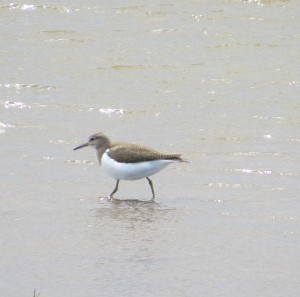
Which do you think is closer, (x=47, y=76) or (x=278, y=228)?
(x=278, y=228)

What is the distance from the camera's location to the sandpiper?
31.7 ft

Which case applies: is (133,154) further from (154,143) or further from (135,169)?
(154,143)

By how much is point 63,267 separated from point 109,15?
881 centimetres

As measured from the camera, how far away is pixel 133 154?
9.92 m

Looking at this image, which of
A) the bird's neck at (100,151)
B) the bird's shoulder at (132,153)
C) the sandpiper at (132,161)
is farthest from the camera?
the bird's neck at (100,151)

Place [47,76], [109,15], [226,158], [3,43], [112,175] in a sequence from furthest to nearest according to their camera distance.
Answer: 1. [109,15]
2. [3,43]
3. [47,76]
4. [226,158]
5. [112,175]

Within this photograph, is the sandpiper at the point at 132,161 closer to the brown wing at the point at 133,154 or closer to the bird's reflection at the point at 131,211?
the brown wing at the point at 133,154

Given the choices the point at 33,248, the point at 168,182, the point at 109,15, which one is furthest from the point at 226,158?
the point at 109,15

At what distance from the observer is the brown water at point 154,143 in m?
7.26

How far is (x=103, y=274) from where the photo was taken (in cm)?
707

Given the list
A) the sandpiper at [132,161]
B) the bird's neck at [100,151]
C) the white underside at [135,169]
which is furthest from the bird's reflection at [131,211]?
the bird's neck at [100,151]

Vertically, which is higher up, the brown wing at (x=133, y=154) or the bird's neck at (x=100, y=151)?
the brown wing at (x=133, y=154)

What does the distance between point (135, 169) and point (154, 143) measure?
131 cm

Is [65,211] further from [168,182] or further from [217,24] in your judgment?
[217,24]
